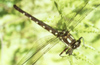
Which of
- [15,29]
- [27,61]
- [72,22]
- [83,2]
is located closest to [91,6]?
[83,2]

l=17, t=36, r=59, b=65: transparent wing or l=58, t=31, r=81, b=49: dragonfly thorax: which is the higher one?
l=58, t=31, r=81, b=49: dragonfly thorax

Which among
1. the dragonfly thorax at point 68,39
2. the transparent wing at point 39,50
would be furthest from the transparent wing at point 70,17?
the transparent wing at point 39,50

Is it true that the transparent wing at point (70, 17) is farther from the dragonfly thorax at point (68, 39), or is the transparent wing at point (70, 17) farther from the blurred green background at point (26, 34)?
the blurred green background at point (26, 34)

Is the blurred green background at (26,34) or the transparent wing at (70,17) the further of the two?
the blurred green background at (26,34)

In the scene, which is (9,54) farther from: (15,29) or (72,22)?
(72,22)

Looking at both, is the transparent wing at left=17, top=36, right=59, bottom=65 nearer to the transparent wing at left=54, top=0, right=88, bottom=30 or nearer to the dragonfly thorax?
the dragonfly thorax

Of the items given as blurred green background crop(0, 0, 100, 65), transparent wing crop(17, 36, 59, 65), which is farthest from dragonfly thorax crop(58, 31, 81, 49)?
blurred green background crop(0, 0, 100, 65)

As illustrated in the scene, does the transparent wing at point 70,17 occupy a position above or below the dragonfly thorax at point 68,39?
above

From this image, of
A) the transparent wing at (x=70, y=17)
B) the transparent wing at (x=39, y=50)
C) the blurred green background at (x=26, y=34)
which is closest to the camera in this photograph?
the transparent wing at (x=39, y=50)
